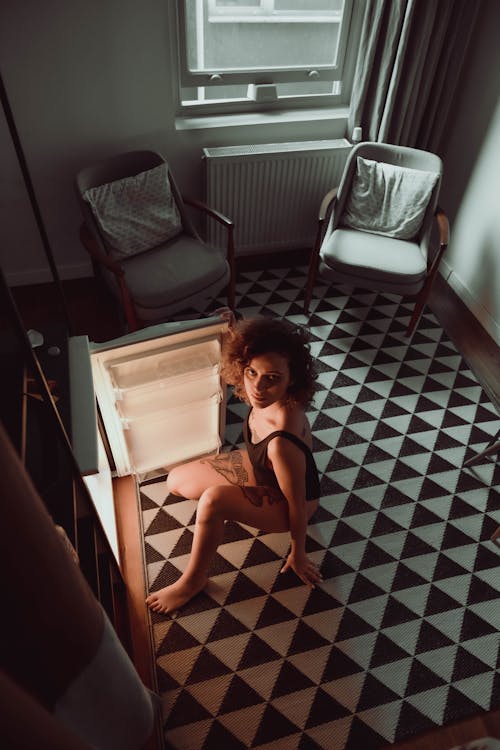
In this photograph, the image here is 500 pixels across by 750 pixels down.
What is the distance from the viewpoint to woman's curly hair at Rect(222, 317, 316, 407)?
6.14 ft

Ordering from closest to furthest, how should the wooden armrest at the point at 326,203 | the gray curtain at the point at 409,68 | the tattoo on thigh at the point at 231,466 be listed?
the tattoo on thigh at the point at 231,466
the gray curtain at the point at 409,68
the wooden armrest at the point at 326,203

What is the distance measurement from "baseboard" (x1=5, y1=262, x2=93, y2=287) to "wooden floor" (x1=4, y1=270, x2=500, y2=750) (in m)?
0.04

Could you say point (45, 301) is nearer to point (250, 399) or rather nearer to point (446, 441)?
point (250, 399)

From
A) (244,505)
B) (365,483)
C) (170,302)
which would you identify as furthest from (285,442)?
(170,302)

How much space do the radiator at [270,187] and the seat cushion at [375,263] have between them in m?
0.55

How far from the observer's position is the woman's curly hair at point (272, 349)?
187 cm

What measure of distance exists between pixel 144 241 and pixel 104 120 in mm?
730

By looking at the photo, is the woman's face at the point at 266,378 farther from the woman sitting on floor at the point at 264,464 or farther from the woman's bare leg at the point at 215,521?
the woman's bare leg at the point at 215,521

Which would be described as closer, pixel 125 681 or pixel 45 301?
pixel 125 681

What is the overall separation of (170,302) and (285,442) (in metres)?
1.25

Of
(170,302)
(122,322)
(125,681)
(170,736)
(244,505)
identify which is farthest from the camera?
(122,322)

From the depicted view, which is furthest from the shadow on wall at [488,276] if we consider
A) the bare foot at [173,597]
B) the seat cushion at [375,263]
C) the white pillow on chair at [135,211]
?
the bare foot at [173,597]

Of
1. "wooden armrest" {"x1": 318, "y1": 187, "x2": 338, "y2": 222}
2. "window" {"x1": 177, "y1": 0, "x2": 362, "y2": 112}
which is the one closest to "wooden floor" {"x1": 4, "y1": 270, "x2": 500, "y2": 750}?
"wooden armrest" {"x1": 318, "y1": 187, "x2": 338, "y2": 222}

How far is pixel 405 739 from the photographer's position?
1.91m
